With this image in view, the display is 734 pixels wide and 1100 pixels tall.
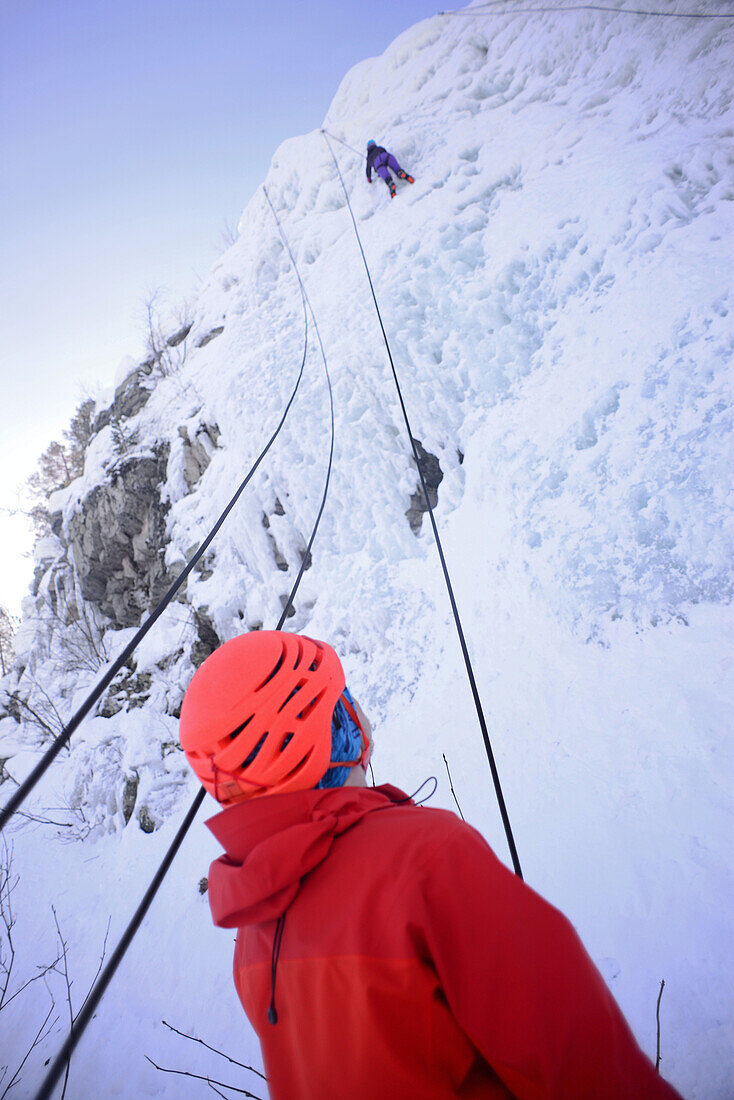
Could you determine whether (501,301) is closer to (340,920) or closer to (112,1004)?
(340,920)

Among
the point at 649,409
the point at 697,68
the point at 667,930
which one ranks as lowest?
the point at 667,930

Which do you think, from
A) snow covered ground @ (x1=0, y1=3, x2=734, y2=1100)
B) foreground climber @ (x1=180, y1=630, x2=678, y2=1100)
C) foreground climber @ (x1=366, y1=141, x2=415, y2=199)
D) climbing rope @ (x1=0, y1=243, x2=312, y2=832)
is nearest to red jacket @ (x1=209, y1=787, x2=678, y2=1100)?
foreground climber @ (x1=180, y1=630, x2=678, y2=1100)

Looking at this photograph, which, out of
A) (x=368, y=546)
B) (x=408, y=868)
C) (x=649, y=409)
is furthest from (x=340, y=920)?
(x=368, y=546)

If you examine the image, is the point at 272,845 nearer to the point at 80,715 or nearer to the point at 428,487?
the point at 80,715

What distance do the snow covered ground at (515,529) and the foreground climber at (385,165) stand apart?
0.26 m

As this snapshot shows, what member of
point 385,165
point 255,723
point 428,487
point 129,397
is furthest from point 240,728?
point 129,397

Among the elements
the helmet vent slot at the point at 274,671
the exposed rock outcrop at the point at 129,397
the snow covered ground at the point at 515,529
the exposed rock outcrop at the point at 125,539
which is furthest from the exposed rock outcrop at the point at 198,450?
the helmet vent slot at the point at 274,671

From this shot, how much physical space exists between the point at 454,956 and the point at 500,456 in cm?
400

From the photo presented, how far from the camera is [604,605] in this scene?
3195mm

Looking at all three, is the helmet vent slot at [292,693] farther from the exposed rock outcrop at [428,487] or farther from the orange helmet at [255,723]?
the exposed rock outcrop at [428,487]

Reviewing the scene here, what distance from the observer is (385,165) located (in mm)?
6469

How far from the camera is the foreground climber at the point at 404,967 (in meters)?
0.67

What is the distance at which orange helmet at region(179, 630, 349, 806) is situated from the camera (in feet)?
3.25

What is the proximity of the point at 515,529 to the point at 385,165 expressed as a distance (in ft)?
18.9
